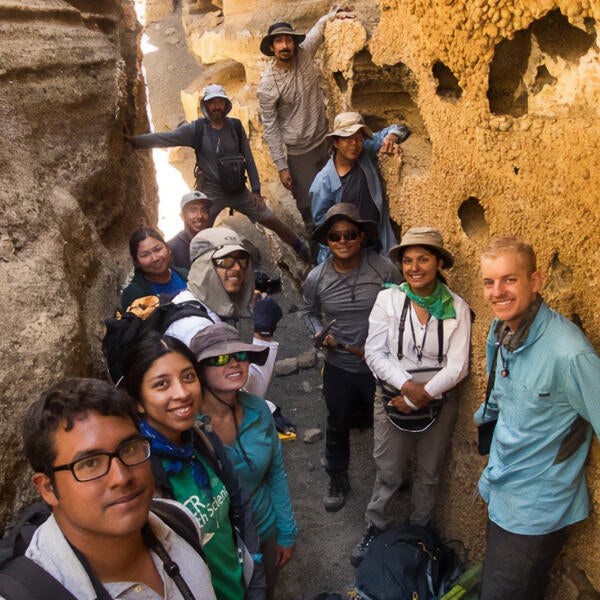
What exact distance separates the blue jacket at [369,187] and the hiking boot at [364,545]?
1823 millimetres

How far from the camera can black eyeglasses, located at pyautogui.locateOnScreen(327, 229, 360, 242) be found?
3730 mm

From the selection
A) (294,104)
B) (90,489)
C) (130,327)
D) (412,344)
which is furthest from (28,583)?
(294,104)

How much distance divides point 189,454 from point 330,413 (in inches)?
84.9

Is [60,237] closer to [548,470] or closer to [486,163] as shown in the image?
[486,163]

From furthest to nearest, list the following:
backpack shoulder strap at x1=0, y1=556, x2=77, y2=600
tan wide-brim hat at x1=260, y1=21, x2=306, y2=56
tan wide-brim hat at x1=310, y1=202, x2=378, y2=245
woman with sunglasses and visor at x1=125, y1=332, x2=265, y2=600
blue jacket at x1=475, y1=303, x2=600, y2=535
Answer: tan wide-brim hat at x1=260, y1=21, x2=306, y2=56 < tan wide-brim hat at x1=310, y1=202, x2=378, y2=245 < blue jacket at x1=475, y1=303, x2=600, y2=535 < woman with sunglasses and visor at x1=125, y1=332, x2=265, y2=600 < backpack shoulder strap at x1=0, y1=556, x2=77, y2=600

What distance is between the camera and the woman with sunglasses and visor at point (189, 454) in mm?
2102

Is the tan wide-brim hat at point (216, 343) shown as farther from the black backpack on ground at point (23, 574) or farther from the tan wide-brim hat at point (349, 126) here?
the tan wide-brim hat at point (349, 126)

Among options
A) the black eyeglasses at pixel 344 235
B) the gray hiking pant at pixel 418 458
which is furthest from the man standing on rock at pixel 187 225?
the gray hiking pant at pixel 418 458

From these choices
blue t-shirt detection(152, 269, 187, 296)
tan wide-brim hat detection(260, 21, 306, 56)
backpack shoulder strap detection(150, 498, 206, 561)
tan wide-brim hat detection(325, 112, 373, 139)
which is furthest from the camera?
tan wide-brim hat detection(260, 21, 306, 56)

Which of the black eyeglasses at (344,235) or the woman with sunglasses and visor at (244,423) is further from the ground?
the black eyeglasses at (344,235)

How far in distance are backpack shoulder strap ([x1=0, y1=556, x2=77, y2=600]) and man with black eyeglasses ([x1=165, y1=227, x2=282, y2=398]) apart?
1.78m

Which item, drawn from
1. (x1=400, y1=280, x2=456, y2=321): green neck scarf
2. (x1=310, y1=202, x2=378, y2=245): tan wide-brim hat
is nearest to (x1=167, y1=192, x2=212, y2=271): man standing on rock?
(x1=310, y1=202, x2=378, y2=245): tan wide-brim hat

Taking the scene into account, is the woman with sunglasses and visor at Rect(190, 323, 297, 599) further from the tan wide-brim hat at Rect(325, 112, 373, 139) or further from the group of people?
the tan wide-brim hat at Rect(325, 112, 373, 139)

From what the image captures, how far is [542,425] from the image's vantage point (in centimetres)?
248
